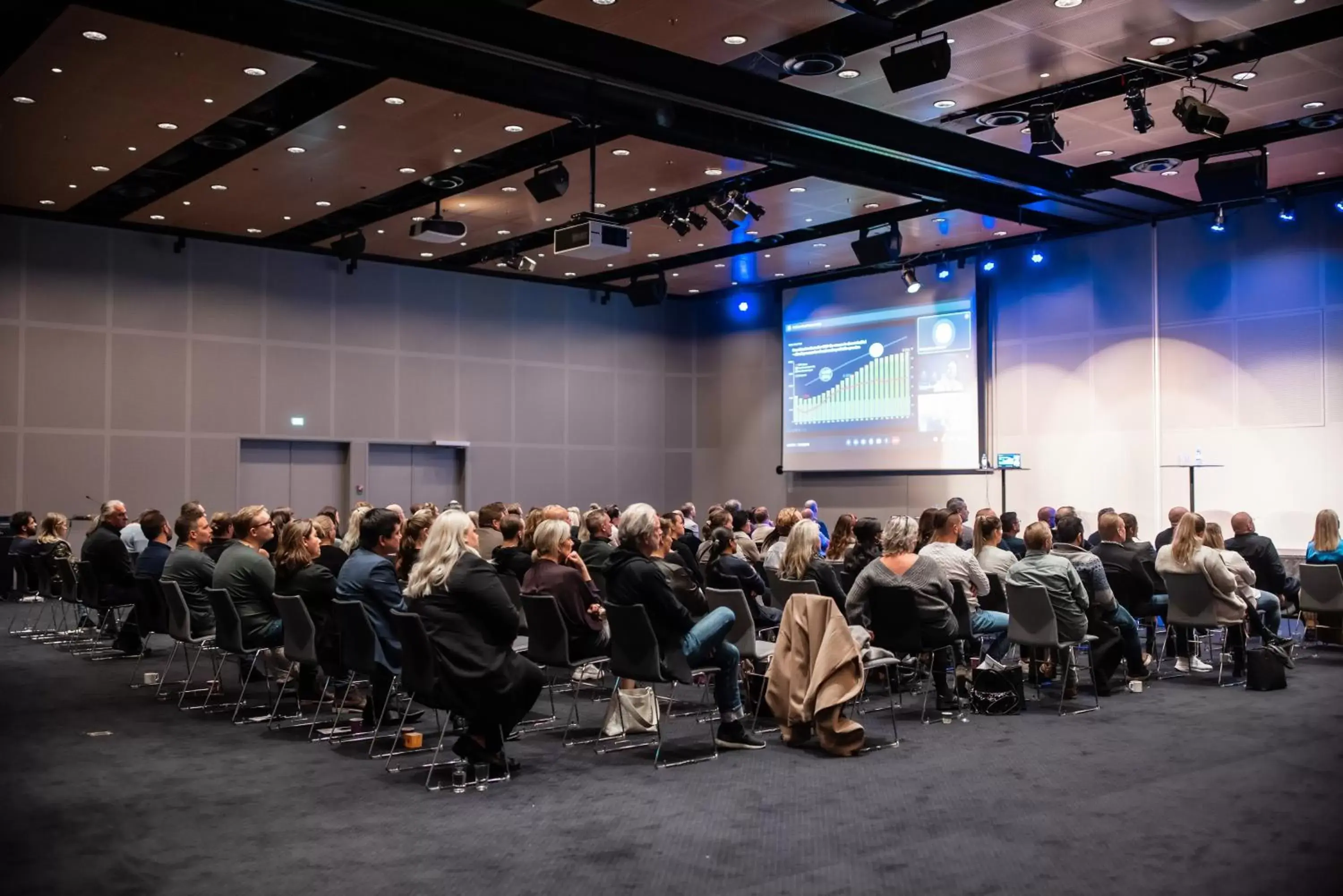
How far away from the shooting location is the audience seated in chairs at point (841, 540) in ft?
26.5

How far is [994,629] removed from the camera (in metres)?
7.50

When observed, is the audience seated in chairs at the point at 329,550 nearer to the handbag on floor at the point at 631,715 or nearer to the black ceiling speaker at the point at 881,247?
the handbag on floor at the point at 631,715

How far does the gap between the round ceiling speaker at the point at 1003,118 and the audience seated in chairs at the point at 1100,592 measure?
4015 mm

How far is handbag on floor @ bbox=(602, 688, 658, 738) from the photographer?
6.52 meters

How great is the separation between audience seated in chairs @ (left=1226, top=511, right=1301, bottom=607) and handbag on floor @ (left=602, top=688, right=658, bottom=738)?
5.64m

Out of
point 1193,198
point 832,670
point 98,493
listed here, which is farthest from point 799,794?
point 98,493

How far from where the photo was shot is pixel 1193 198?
13438 mm

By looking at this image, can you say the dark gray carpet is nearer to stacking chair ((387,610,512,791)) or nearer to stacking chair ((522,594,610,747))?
stacking chair ((387,610,512,791))

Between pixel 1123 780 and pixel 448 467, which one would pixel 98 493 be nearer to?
pixel 448 467

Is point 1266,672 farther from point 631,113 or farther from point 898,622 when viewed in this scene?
point 631,113

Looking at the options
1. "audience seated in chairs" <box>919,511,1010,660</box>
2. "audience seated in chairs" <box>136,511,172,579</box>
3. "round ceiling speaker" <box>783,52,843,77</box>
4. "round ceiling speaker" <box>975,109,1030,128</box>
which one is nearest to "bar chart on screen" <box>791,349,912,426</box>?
"round ceiling speaker" <box>975,109,1030,128</box>

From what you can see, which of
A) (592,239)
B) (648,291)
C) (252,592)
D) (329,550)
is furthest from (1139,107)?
(648,291)

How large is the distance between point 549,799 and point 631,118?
6.37 meters

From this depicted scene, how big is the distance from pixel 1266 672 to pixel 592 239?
21.9 feet
